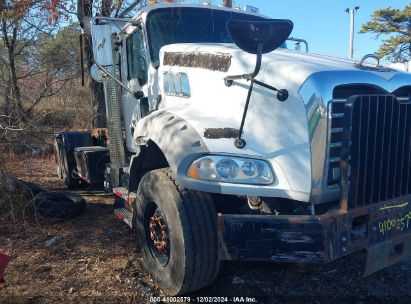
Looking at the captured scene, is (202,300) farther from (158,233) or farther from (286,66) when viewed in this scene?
(286,66)

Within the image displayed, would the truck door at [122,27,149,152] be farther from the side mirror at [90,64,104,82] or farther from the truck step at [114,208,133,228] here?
the truck step at [114,208,133,228]

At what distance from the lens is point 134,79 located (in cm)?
539

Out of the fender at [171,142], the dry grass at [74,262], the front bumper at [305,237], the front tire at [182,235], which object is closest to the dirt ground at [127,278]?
the dry grass at [74,262]

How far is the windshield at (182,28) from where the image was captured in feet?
15.9

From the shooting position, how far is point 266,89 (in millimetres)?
3334

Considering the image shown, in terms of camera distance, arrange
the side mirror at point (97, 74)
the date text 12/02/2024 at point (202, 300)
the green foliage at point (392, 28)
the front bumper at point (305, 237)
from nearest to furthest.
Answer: the front bumper at point (305, 237) → the date text 12/02/2024 at point (202, 300) → the side mirror at point (97, 74) → the green foliage at point (392, 28)

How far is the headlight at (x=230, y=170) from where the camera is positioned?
305 cm

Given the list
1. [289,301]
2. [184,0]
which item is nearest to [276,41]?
[289,301]

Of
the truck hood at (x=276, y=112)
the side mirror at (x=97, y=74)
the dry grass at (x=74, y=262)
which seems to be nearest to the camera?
the truck hood at (x=276, y=112)

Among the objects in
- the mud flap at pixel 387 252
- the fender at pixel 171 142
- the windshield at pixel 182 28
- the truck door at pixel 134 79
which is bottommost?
the mud flap at pixel 387 252

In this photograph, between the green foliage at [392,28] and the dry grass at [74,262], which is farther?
the green foliage at [392,28]

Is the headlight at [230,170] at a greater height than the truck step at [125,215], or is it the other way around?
the headlight at [230,170]

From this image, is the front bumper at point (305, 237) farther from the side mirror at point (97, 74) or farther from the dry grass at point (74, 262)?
the side mirror at point (97, 74)

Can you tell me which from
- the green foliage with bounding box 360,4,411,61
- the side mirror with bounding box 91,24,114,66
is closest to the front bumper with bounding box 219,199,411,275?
the side mirror with bounding box 91,24,114,66
